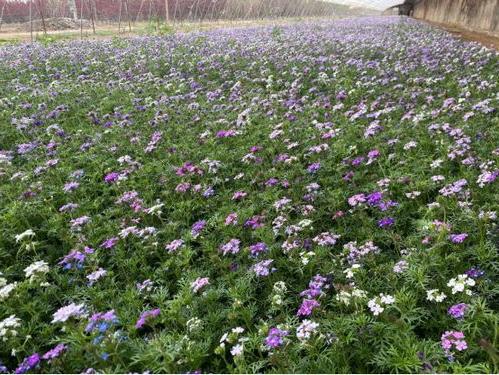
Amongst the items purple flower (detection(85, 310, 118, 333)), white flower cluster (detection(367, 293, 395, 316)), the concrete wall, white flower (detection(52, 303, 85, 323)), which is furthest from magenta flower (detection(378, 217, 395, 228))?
the concrete wall

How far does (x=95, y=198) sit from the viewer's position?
18.9 ft

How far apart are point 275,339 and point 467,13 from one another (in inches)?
1026

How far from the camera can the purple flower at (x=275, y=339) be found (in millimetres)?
2713

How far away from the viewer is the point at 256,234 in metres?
4.25

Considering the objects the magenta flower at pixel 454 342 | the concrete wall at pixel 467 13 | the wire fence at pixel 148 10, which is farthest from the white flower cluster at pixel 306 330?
Answer: the wire fence at pixel 148 10

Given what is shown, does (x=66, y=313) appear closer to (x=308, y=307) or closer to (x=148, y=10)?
(x=308, y=307)

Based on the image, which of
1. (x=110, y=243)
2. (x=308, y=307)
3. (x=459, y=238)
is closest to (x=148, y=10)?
(x=110, y=243)

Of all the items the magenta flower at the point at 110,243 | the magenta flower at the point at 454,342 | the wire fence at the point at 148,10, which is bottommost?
the magenta flower at the point at 110,243

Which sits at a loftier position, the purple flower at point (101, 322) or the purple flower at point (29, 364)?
the purple flower at point (101, 322)

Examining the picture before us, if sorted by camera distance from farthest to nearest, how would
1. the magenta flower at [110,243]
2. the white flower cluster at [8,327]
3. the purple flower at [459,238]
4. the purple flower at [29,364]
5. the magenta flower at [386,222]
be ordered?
the magenta flower at [110,243] < the magenta flower at [386,222] < the purple flower at [459,238] < the white flower cluster at [8,327] < the purple flower at [29,364]

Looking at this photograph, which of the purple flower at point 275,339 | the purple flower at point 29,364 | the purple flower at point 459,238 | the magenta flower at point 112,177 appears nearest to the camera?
the purple flower at point 275,339

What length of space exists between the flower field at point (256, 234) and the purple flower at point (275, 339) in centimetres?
1

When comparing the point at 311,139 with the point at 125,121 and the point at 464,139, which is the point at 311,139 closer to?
the point at 464,139

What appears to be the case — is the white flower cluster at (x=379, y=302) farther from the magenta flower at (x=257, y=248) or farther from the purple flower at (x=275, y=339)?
the magenta flower at (x=257, y=248)
